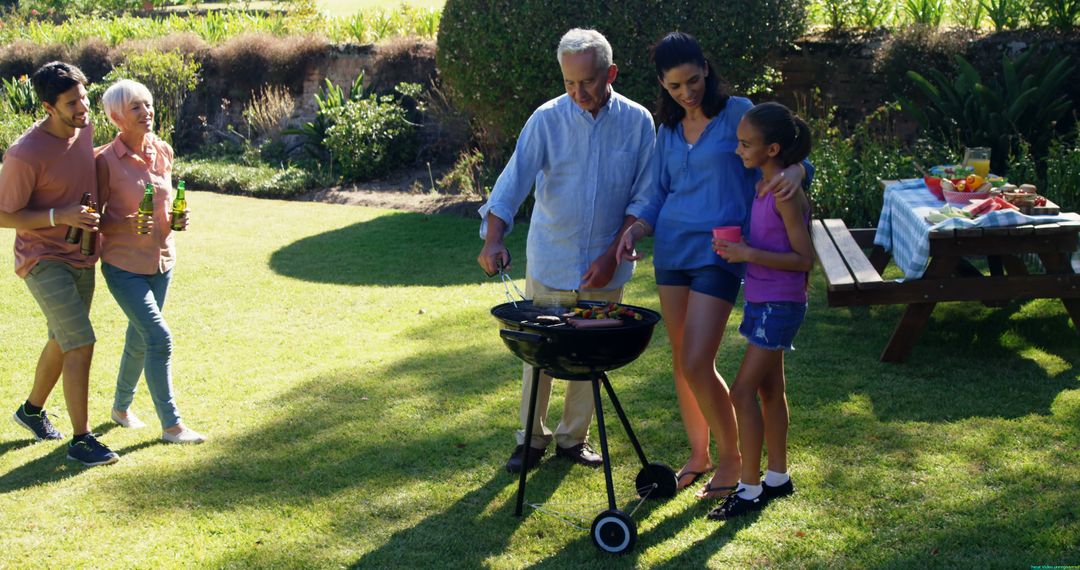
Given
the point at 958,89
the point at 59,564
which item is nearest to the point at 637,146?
the point at 59,564

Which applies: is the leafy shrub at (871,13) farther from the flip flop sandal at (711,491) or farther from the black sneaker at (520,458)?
the flip flop sandal at (711,491)

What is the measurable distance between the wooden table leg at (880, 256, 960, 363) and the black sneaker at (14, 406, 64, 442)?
183 inches

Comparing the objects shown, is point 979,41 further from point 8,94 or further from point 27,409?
point 8,94

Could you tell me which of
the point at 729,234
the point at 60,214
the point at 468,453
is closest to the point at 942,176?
the point at 729,234

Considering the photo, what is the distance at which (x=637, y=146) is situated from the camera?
4.61m

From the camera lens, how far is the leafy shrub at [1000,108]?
9367 mm

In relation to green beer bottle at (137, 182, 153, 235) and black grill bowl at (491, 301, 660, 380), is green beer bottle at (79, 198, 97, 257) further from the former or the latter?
black grill bowl at (491, 301, 660, 380)

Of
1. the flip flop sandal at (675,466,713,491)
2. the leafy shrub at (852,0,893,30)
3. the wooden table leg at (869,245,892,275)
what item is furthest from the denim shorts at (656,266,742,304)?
the leafy shrub at (852,0,893,30)

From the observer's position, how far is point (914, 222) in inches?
248

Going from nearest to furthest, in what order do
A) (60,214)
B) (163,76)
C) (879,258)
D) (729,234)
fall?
(729,234) < (60,214) < (879,258) < (163,76)

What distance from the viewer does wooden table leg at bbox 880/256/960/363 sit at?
5.99 meters

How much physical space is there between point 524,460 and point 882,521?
1.46 meters

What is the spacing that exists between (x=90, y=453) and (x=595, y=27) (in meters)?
6.47

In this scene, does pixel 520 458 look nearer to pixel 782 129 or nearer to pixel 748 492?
pixel 748 492
